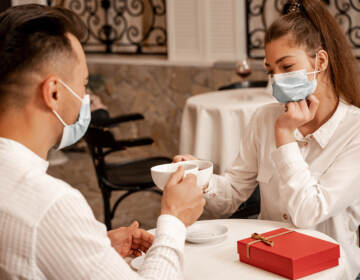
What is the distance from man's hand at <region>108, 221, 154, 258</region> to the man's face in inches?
15.3

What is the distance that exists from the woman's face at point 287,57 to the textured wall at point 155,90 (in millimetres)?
3359

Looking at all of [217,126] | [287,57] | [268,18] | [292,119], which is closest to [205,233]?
[292,119]

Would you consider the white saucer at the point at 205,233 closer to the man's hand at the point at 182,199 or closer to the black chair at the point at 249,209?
the man's hand at the point at 182,199

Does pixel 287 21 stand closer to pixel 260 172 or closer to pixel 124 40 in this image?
pixel 260 172

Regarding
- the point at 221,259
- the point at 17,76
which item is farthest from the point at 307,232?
the point at 17,76

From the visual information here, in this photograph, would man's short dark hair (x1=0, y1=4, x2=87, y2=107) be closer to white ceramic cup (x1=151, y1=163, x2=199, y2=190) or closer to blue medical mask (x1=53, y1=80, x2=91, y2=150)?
blue medical mask (x1=53, y1=80, x2=91, y2=150)

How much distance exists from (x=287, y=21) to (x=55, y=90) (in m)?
1.09

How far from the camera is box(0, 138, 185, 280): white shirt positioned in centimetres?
114

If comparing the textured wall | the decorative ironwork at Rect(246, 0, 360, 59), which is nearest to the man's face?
the decorative ironwork at Rect(246, 0, 360, 59)

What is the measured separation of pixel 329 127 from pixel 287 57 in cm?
28

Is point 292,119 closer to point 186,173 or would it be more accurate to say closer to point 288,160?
point 288,160

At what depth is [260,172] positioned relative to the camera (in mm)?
2158

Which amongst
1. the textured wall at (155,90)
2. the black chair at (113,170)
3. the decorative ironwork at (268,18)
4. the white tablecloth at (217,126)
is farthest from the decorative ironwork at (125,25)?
the black chair at (113,170)

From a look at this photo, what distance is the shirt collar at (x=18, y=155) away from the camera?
121 cm
